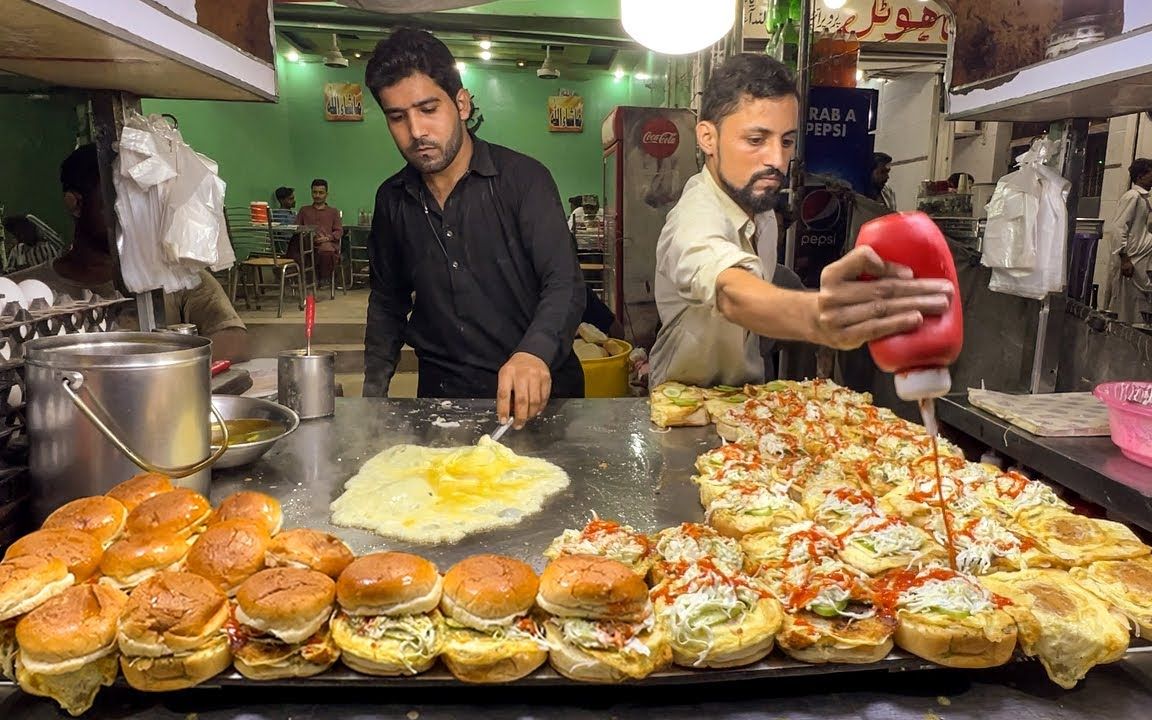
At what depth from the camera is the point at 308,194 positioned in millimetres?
15766

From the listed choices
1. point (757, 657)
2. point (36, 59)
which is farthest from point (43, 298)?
point (757, 657)

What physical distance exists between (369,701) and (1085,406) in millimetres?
3025

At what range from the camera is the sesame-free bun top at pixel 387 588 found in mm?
1285

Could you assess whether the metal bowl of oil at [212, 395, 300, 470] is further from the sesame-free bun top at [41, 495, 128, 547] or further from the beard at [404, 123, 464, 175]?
the beard at [404, 123, 464, 175]

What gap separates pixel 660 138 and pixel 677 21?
532 cm

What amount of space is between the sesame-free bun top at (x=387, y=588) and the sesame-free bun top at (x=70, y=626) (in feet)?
1.29

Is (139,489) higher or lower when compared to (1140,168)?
lower

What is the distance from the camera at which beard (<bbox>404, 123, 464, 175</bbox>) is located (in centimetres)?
311

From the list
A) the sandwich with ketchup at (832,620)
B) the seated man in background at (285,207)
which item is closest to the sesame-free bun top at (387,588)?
the sandwich with ketchup at (832,620)

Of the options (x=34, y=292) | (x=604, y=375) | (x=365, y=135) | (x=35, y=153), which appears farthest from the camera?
(x=365, y=135)

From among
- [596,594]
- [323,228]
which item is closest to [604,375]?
[596,594]

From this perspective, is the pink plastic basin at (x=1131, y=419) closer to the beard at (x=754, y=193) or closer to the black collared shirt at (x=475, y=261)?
the beard at (x=754, y=193)

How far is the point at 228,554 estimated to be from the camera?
4.57 ft

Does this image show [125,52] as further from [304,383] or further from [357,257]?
[357,257]
